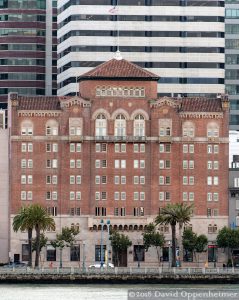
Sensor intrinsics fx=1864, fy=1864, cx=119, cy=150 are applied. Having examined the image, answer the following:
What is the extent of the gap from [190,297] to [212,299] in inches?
139

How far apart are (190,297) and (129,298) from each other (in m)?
6.96

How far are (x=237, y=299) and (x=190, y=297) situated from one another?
5787mm

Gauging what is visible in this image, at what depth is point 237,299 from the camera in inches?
7869

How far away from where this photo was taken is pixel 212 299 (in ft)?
655

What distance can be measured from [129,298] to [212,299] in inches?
350

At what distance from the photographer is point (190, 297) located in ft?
647

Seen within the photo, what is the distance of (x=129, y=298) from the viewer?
7869 inches

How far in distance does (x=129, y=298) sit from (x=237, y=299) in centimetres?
1158
